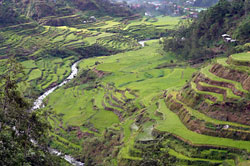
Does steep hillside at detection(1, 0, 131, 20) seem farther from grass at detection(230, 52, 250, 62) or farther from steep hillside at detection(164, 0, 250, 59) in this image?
grass at detection(230, 52, 250, 62)

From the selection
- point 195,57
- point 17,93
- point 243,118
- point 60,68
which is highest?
point 17,93

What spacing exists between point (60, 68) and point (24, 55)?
6541 millimetres

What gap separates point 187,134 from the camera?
54.5ft

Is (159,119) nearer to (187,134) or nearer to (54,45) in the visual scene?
(187,134)

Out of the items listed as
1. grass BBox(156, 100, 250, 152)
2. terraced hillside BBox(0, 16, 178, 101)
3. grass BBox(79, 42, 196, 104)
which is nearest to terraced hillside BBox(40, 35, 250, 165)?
grass BBox(156, 100, 250, 152)

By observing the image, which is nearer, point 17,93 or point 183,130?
point 17,93

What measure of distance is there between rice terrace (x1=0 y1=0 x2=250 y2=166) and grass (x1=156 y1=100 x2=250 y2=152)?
61 mm

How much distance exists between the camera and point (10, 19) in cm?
5853

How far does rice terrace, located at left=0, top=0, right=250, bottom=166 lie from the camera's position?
12352mm

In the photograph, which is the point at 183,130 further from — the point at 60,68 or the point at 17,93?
the point at 60,68

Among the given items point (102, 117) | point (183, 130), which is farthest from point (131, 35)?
point (183, 130)

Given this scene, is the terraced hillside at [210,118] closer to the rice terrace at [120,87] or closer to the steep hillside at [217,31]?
the rice terrace at [120,87]

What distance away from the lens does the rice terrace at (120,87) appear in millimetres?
12352

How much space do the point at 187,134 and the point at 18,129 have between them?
9.19 metres
